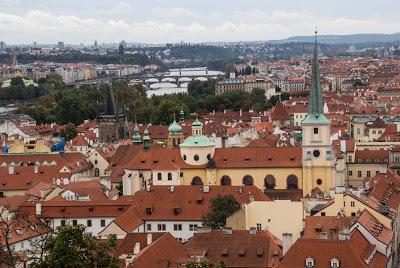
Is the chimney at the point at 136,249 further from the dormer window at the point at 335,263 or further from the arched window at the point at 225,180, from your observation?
the arched window at the point at 225,180

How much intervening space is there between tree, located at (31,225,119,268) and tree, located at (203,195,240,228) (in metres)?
23.4

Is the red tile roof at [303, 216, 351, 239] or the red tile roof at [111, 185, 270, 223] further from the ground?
the red tile roof at [303, 216, 351, 239]

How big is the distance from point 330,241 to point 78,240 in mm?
14477

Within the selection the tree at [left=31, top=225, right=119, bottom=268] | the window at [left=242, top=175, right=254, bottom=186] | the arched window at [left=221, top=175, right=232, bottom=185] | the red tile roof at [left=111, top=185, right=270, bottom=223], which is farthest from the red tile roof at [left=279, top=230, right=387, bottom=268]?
the arched window at [left=221, top=175, right=232, bottom=185]

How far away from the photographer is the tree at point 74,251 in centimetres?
2844

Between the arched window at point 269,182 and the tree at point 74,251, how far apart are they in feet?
135

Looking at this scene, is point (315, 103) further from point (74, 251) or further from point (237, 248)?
point (74, 251)

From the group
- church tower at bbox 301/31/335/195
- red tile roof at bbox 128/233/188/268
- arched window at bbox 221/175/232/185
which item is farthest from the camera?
arched window at bbox 221/175/232/185

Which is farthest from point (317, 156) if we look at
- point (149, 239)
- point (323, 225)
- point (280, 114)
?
point (280, 114)

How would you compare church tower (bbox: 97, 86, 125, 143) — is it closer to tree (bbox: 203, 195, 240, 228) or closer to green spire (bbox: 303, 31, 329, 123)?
green spire (bbox: 303, 31, 329, 123)

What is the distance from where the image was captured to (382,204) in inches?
2181

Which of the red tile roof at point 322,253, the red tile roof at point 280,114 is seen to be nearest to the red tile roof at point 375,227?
the red tile roof at point 322,253

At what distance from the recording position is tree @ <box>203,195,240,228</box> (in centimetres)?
5341

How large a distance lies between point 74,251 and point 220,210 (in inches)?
1028
